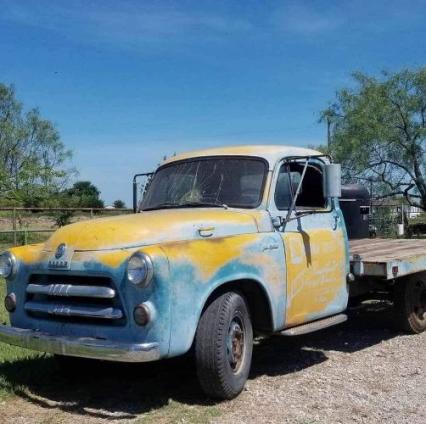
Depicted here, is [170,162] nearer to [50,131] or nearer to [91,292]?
[91,292]

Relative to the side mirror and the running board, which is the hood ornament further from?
the side mirror

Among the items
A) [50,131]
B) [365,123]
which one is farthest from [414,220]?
[50,131]

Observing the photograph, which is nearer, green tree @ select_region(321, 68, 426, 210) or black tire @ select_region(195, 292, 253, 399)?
black tire @ select_region(195, 292, 253, 399)

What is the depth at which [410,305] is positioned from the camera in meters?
7.71

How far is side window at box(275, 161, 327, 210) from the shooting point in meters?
5.98

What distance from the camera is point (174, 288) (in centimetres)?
454

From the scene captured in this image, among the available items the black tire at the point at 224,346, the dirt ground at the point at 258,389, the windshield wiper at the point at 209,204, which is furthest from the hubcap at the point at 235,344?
the windshield wiper at the point at 209,204

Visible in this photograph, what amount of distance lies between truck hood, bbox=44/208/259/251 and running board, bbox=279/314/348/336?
3.19 feet

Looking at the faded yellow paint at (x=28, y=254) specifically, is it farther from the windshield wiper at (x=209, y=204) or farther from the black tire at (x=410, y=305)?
the black tire at (x=410, y=305)

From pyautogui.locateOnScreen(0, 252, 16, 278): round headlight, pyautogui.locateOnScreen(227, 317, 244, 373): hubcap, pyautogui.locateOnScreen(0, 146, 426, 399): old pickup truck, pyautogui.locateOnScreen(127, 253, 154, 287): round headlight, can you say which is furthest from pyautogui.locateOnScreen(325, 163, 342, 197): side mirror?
pyautogui.locateOnScreen(0, 252, 16, 278): round headlight

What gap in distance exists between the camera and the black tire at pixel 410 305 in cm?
764

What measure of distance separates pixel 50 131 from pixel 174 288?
4395 cm

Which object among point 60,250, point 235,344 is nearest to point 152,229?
point 60,250

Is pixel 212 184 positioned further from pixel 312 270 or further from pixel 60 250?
pixel 60 250
